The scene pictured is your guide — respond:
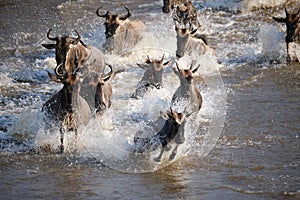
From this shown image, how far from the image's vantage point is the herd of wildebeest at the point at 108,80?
33.4 feet

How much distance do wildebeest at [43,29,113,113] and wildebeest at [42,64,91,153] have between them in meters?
0.72

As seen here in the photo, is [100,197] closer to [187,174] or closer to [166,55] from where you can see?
[187,174]

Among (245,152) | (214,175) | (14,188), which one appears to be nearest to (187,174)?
(214,175)

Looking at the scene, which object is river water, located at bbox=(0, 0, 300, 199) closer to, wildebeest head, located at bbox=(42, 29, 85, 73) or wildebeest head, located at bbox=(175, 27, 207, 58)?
wildebeest head, located at bbox=(175, 27, 207, 58)

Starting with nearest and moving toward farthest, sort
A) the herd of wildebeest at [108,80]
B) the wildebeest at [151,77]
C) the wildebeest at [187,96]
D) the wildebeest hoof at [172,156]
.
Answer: the wildebeest hoof at [172,156] < the herd of wildebeest at [108,80] < the wildebeest at [187,96] < the wildebeest at [151,77]

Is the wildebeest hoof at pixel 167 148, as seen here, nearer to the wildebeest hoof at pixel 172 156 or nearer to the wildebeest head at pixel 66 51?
the wildebeest hoof at pixel 172 156

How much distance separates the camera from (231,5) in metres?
21.1

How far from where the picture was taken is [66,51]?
13.1 m

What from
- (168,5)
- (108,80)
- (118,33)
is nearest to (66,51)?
(108,80)

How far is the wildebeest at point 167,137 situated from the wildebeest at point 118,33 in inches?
245

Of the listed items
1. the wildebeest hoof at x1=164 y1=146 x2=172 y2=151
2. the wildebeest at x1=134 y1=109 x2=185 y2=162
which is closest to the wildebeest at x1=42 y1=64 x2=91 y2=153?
the wildebeest at x1=134 y1=109 x2=185 y2=162

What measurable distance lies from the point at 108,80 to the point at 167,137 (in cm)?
242


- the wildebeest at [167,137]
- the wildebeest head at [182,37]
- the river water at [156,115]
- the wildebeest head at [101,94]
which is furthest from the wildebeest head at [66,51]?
the wildebeest at [167,137]

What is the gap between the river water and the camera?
9.24 metres
